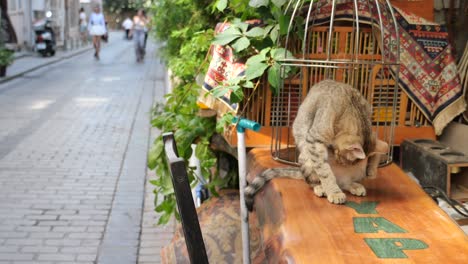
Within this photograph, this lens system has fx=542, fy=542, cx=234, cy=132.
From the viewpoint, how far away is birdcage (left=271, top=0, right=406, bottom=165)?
2.93 meters

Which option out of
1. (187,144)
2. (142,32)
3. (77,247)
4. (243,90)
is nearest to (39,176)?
(77,247)

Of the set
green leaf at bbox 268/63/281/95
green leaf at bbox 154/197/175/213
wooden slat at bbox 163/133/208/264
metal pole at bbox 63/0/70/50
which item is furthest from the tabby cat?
metal pole at bbox 63/0/70/50

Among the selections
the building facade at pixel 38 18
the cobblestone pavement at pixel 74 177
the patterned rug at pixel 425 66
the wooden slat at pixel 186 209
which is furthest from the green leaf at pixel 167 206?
the building facade at pixel 38 18

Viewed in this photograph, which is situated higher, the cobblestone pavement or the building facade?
the building facade

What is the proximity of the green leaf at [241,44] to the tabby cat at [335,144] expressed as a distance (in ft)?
1.62

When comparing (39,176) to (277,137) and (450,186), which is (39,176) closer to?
(277,137)

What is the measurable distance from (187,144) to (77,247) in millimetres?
1546

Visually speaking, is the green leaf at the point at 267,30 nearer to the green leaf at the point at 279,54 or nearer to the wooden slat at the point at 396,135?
the green leaf at the point at 279,54

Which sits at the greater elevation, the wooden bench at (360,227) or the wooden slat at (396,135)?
the wooden slat at (396,135)

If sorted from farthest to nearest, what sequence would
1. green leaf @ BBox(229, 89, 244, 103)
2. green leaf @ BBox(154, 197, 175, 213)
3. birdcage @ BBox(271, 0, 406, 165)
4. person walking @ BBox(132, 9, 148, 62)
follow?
person walking @ BBox(132, 9, 148, 62) → green leaf @ BBox(154, 197, 175, 213) → birdcage @ BBox(271, 0, 406, 165) → green leaf @ BBox(229, 89, 244, 103)

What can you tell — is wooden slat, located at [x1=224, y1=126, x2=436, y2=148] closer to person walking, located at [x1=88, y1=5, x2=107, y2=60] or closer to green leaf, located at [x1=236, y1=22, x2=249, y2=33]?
green leaf, located at [x1=236, y1=22, x2=249, y2=33]

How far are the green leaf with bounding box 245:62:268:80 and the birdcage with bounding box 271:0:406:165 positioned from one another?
19 cm

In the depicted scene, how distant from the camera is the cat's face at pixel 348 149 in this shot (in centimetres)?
224

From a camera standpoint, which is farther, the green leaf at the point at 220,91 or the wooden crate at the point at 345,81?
the wooden crate at the point at 345,81
